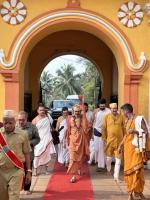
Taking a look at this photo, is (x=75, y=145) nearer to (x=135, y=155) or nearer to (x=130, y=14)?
(x=135, y=155)

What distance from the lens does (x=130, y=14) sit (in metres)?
12.3

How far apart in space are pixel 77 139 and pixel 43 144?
3.82ft

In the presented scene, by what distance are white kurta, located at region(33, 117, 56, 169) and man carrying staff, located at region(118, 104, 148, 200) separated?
3.26 metres

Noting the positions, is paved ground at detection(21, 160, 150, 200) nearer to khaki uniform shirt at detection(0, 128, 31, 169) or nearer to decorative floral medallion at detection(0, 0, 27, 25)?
khaki uniform shirt at detection(0, 128, 31, 169)

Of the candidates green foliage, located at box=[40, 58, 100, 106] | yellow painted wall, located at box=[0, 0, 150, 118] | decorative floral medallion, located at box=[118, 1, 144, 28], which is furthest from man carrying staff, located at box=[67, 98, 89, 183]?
green foliage, located at box=[40, 58, 100, 106]

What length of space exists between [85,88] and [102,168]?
5461 centimetres

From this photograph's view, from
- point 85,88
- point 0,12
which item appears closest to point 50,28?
point 0,12

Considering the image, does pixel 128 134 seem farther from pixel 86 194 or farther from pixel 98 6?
pixel 98 6

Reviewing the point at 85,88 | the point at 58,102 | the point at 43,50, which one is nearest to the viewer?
the point at 43,50

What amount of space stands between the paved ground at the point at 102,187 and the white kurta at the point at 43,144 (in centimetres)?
33

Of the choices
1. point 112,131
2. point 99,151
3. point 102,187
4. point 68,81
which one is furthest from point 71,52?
point 68,81

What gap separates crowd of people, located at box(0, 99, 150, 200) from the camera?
20.7 feet

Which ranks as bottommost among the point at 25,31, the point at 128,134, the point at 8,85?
the point at 128,134

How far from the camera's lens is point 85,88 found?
219 ft
